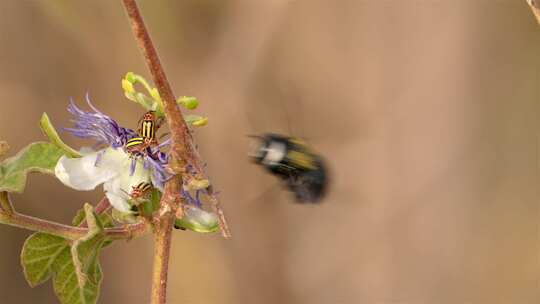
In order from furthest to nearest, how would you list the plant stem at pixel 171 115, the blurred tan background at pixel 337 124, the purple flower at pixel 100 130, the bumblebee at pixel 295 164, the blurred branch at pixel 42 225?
1. the blurred tan background at pixel 337 124
2. the bumblebee at pixel 295 164
3. the purple flower at pixel 100 130
4. the blurred branch at pixel 42 225
5. the plant stem at pixel 171 115

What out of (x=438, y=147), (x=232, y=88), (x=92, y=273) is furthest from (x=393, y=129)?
(x=92, y=273)

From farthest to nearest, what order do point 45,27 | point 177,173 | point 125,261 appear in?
point 125,261
point 45,27
point 177,173

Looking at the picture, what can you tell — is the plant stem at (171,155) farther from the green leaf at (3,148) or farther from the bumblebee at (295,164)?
the bumblebee at (295,164)

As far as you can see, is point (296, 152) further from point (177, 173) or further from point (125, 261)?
point (125, 261)

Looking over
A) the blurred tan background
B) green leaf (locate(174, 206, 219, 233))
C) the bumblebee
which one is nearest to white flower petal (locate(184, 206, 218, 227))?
green leaf (locate(174, 206, 219, 233))

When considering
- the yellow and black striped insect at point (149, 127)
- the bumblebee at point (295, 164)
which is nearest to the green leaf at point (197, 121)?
the yellow and black striped insect at point (149, 127)

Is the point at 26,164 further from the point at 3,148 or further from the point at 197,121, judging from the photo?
the point at 197,121

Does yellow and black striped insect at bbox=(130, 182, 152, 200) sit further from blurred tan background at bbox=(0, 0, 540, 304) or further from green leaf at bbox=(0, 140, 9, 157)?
blurred tan background at bbox=(0, 0, 540, 304)

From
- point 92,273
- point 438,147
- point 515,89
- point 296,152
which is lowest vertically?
point 92,273
